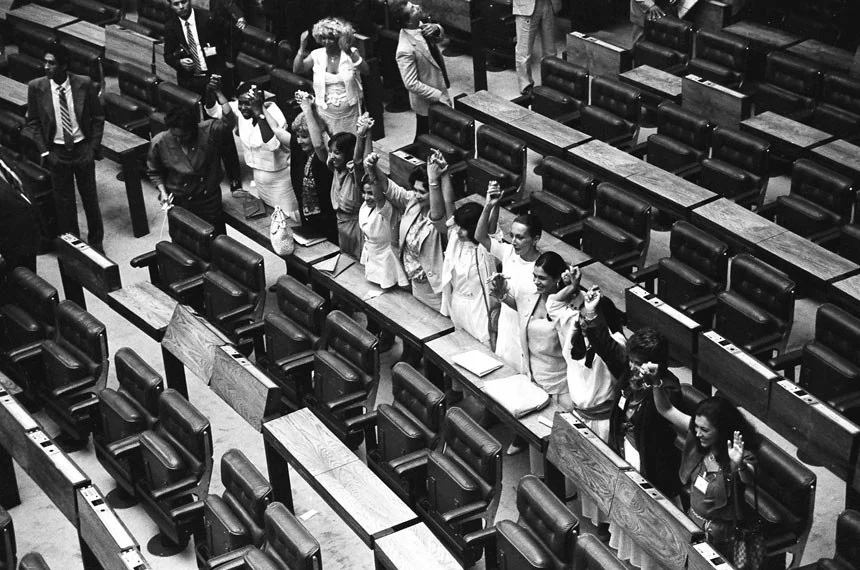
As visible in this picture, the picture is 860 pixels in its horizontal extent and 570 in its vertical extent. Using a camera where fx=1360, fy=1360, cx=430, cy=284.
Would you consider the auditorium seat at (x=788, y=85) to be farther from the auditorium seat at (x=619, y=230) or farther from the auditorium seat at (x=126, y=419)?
the auditorium seat at (x=126, y=419)

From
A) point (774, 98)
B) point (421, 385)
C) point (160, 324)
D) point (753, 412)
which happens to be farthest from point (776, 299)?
point (160, 324)

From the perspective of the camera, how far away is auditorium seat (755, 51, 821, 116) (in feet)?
37.7

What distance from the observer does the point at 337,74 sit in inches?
439

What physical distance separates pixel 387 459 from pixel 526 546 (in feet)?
5.02

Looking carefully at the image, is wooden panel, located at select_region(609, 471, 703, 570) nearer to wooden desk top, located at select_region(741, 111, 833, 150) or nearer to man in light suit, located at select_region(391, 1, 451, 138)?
wooden desk top, located at select_region(741, 111, 833, 150)

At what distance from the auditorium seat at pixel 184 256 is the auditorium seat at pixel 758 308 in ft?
12.5

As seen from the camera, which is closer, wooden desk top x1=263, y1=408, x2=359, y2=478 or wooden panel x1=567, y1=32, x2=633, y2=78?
wooden desk top x1=263, y1=408, x2=359, y2=478

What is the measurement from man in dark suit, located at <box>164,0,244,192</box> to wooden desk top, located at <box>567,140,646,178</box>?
3.04 metres

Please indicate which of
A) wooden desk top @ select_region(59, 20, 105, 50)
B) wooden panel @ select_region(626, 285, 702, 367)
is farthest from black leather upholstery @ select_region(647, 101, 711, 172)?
wooden desk top @ select_region(59, 20, 105, 50)

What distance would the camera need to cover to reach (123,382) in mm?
8906

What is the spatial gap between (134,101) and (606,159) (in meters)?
4.72

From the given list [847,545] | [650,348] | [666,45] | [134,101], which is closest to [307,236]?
[134,101]

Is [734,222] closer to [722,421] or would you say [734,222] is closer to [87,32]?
[722,421]

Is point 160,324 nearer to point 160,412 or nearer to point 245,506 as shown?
point 160,412
